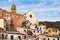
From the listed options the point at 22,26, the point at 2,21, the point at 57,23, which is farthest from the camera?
the point at 57,23

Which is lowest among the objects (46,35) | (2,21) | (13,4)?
(46,35)

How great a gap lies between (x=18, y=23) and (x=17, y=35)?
1022 millimetres

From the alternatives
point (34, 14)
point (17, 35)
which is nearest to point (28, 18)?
point (34, 14)

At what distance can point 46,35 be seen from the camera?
19.0 meters

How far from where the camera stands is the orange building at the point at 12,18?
56.5 ft

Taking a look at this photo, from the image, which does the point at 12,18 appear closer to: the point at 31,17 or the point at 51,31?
the point at 31,17

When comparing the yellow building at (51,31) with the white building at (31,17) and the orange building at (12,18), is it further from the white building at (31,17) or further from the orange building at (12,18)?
the orange building at (12,18)

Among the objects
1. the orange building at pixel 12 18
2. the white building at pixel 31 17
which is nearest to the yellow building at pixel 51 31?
the white building at pixel 31 17

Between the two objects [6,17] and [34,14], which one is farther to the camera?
[34,14]

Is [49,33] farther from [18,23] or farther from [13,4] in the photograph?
[13,4]

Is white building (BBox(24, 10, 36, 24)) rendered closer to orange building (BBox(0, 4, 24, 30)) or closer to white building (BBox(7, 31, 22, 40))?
Answer: orange building (BBox(0, 4, 24, 30))

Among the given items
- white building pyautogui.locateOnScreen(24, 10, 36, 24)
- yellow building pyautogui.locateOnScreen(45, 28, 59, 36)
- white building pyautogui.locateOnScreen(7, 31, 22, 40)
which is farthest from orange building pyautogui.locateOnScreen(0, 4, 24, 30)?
yellow building pyautogui.locateOnScreen(45, 28, 59, 36)

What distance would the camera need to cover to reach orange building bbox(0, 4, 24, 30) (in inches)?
679

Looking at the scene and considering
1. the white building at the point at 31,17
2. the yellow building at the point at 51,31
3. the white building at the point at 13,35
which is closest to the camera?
the white building at the point at 13,35
